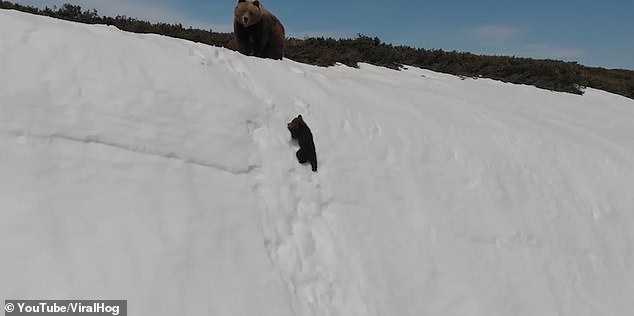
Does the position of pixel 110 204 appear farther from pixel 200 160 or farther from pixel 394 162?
pixel 394 162

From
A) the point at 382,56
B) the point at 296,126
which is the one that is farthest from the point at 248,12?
the point at 382,56

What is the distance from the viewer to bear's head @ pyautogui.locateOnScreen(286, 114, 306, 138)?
18.1 ft

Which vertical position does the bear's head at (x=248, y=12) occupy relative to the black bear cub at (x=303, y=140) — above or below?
above

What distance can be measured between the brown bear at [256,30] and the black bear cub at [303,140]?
140 inches

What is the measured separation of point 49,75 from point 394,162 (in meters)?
3.78

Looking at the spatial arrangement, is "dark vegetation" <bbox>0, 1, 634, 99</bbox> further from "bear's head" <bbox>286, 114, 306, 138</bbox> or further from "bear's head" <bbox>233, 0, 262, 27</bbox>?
"bear's head" <bbox>286, 114, 306, 138</bbox>

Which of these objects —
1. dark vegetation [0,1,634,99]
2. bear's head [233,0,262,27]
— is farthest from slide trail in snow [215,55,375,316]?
dark vegetation [0,1,634,99]

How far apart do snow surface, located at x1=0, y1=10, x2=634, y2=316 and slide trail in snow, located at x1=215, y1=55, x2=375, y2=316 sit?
2 centimetres

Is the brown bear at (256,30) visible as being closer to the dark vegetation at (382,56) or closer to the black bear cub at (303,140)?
the black bear cub at (303,140)

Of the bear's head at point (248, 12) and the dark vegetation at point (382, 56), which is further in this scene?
the dark vegetation at point (382, 56)

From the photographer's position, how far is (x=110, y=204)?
3.72 metres

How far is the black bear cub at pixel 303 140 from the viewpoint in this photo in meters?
5.37

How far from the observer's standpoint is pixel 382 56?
18.5 meters

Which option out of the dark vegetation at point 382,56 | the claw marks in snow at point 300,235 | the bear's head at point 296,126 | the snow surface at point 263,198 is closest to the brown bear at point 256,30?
the snow surface at point 263,198
